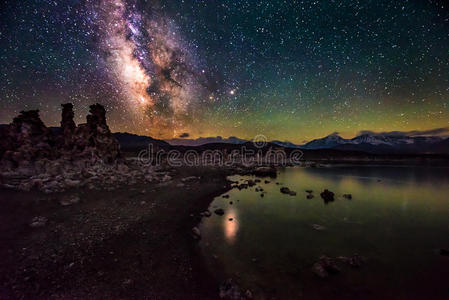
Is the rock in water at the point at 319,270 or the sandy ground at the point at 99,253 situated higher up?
the sandy ground at the point at 99,253

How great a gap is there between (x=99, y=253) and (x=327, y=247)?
35.1ft

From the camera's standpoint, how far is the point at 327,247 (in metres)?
8.30

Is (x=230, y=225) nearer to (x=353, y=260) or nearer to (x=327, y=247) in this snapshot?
(x=327, y=247)

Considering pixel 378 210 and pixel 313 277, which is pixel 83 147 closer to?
pixel 313 277

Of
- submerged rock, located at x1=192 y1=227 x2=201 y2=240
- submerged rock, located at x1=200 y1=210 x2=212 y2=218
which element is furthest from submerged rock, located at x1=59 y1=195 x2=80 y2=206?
submerged rock, located at x1=192 y1=227 x2=201 y2=240

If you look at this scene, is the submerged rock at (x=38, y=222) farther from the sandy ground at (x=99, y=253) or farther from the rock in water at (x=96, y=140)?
the rock in water at (x=96, y=140)

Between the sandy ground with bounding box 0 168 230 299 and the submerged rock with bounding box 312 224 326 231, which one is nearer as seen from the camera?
the sandy ground with bounding box 0 168 230 299

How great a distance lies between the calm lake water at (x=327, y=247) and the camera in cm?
575

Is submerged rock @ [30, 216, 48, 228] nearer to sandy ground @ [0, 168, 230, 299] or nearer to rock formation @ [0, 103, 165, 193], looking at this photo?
sandy ground @ [0, 168, 230, 299]

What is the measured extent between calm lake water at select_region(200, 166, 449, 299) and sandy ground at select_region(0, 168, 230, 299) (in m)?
1.36

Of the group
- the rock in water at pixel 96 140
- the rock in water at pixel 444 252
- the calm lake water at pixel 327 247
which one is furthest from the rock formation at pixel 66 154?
the rock in water at pixel 444 252

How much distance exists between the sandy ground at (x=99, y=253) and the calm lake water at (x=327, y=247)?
1356mm

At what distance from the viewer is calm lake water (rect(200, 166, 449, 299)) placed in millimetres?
5746

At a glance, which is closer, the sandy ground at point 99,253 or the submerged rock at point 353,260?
the sandy ground at point 99,253
